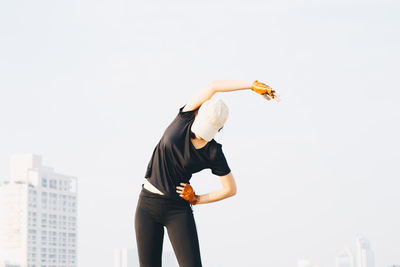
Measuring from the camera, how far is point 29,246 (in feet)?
451

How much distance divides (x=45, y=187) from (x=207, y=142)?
139140 mm

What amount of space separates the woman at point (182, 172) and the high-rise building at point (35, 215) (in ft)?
442

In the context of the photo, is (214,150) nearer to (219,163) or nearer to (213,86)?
(219,163)

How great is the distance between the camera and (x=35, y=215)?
140 meters

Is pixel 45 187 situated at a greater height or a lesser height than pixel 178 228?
greater

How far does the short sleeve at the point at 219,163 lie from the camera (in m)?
4.89

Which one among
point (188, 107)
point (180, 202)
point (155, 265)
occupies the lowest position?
point (155, 265)

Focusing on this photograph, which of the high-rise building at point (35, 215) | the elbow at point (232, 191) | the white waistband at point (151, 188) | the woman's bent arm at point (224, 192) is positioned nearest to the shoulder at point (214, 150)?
the woman's bent arm at point (224, 192)

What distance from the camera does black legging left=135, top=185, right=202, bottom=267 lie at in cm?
475

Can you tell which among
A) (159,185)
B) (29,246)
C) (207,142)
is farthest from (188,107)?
(29,246)

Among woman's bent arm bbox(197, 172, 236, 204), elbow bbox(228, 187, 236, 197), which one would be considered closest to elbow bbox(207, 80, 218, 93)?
woman's bent arm bbox(197, 172, 236, 204)

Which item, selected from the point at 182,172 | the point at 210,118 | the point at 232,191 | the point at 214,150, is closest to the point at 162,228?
the point at 182,172

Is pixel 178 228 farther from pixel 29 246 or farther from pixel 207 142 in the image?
pixel 29 246

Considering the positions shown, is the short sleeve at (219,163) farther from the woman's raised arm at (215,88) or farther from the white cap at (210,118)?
the woman's raised arm at (215,88)
